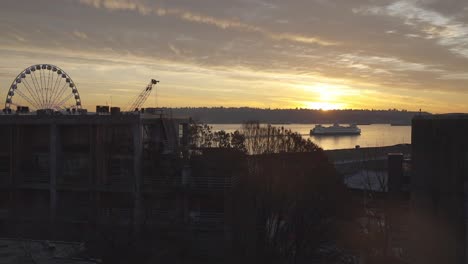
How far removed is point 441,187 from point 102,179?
23.4 metres

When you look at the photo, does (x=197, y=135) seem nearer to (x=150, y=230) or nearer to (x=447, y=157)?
(x=150, y=230)

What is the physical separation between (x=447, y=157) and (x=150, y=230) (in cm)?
Answer: 1950

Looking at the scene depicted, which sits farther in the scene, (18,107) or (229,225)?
(18,107)

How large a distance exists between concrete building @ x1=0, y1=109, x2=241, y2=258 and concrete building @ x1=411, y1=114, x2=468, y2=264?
50.5 ft

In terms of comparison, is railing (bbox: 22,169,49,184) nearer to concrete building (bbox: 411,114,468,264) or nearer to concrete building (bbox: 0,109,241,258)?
concrete building (bbox: 0,109,241,258)

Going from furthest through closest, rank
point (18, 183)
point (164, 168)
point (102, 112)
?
point (102, 112) → point (18, 183) → point (164, 168)

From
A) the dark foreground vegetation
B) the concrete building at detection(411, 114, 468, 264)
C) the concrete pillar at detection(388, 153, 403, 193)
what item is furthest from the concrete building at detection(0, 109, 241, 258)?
the concrete building at detection(411, 114, 468, 264)

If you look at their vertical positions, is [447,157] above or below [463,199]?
above

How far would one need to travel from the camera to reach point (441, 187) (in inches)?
538

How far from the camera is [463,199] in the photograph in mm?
13359

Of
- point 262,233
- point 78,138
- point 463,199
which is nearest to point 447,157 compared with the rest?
point 463,199

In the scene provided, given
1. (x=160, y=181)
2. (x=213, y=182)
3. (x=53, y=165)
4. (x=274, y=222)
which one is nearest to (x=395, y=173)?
(x=274, y=222)

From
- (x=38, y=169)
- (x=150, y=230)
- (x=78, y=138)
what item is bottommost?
(x=150, y=230)

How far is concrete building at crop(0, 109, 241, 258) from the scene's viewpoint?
97.3 feet
